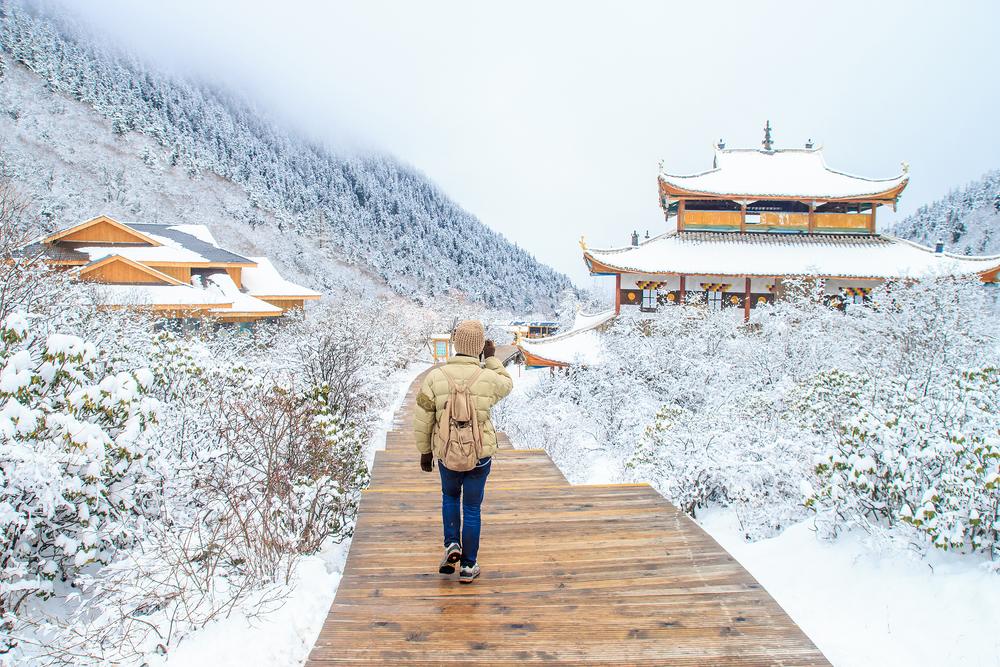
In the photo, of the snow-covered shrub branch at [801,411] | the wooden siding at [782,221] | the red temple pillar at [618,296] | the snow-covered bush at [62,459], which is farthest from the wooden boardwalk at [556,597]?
the wooden siding at [782,221]

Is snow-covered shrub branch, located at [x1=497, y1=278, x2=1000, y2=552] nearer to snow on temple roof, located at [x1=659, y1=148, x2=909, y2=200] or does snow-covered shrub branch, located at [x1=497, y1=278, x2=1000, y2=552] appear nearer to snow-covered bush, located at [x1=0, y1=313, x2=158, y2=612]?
snow on temple roof, located at [x1=659, y1=148, x2=909, y2=200]

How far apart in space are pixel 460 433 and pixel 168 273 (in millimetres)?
24451

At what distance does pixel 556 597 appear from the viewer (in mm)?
2895

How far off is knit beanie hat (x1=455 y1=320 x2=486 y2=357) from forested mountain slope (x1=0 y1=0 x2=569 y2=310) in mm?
49938

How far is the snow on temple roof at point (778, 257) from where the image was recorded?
1731 cm

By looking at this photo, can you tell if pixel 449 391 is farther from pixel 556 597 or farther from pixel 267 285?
pixel 267 285

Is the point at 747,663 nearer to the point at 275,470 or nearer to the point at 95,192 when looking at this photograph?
the point at 275,470

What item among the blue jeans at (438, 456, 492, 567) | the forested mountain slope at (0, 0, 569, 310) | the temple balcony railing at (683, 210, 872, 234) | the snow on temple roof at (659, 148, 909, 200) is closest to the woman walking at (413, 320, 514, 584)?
the blue jeans at (438, 456, 492, 567)

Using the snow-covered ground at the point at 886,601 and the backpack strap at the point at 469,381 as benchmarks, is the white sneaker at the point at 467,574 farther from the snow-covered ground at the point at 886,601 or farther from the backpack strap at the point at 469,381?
the snow-covered ground at the point at 886,601

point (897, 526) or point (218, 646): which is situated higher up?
point (218, 646)

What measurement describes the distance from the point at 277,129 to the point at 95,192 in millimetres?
45162

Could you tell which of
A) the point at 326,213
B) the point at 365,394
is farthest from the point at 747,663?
the point at 326,213

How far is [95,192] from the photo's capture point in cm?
5109

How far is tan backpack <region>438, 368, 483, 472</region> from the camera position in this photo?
2.88 m
